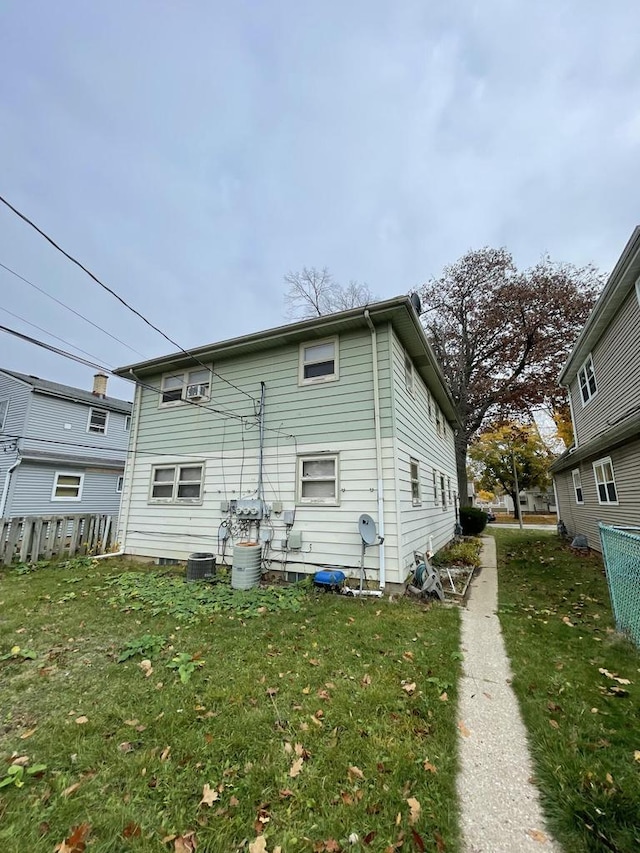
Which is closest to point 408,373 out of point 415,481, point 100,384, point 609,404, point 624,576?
→ point 415,481

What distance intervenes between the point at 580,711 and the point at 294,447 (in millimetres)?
5819

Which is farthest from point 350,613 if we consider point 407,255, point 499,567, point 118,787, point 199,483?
point 407,255

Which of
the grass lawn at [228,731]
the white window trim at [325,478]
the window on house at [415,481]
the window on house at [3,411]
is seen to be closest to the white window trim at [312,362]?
the white window trim at [325,478]

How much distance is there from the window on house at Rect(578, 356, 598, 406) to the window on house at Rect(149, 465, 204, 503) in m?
12.6

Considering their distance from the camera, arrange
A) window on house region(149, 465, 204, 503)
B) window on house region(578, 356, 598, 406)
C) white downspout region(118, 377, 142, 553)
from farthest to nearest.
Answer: window on house region(578, 356, 598, 406) → white downspout region(118, 377, 142, 553) → window on house region(149, 465, 204, 503)

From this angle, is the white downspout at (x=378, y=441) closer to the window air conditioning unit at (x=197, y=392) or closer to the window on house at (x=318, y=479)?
the window on house at (x=318, y=479)

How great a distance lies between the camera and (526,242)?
17.5 metres

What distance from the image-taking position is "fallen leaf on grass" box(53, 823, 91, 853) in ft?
5.99

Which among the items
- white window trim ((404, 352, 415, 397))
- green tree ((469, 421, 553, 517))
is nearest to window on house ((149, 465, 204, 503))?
white window trim ((404, 352, 415, 397))

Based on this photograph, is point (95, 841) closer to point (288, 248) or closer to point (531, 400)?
point (288, 248)

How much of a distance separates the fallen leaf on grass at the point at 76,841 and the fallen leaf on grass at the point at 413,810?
179 centimetres

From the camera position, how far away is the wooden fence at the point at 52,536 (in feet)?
28.6

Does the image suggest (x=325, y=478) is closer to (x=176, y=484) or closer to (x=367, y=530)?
(x=367, y=530)

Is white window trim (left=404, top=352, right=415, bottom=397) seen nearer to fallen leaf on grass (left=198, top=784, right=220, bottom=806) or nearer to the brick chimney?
fallen leaf on grass (left=198, top=784, right=220, bottom=806)
